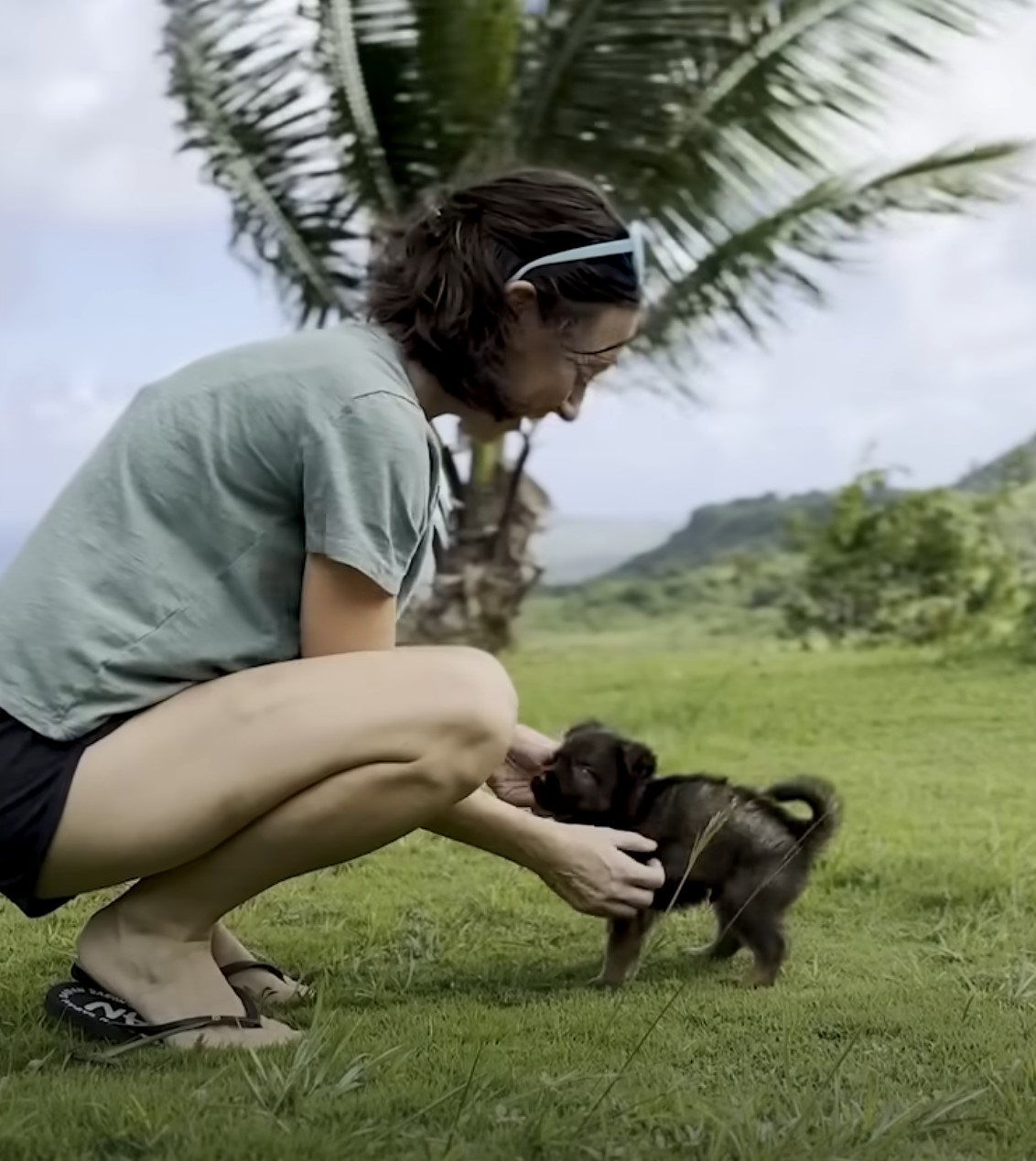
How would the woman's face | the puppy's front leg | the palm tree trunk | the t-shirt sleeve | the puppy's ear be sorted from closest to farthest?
the t-shirt sleeve < the woman's face < the puppy's front leg < the puppy's ear < the palm tree trunk

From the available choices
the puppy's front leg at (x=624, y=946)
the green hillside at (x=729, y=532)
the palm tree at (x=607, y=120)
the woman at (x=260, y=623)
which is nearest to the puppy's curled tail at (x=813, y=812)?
the puppy's front leg at (x=624, y=946)

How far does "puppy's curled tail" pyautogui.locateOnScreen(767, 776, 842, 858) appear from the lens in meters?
3.10

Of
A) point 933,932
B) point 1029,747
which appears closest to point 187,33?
point 1029,747

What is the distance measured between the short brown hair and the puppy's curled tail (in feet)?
3.62

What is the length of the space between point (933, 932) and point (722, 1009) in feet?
2.79

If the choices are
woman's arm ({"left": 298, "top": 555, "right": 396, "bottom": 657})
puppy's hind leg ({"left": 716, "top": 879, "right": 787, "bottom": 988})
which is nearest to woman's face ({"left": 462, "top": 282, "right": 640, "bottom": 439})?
woman's arm ({"left": 298, "top": 555, "right": 396, "bottom": 657})

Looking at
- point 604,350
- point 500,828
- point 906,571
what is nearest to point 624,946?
point 500,828

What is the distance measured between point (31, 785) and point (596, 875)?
0.88m

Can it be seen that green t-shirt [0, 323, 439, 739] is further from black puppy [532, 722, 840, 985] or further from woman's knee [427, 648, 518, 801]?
black puppy [532, 722, 840, 985]

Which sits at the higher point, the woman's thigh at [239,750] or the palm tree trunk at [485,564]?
the woman's thigh at [239,750]

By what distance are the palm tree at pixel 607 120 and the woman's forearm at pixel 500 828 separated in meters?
3.87

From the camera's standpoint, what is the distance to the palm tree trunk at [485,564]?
716 centimetres

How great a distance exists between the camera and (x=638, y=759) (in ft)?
10.5

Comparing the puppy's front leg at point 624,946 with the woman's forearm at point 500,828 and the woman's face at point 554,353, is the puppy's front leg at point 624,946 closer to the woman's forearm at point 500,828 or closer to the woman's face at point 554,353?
the woman's forearm at point 500,828
